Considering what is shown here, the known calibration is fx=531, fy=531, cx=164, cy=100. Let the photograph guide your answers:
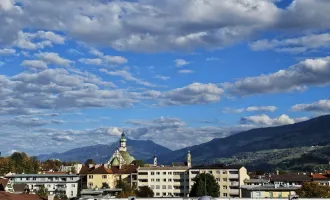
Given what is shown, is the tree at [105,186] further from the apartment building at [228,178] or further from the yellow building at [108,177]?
the apartment building at [228,178]

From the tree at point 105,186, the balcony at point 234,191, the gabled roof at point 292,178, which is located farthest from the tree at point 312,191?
the tree at point 105,186

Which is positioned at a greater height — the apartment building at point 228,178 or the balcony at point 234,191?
the apartment building at point 228,178

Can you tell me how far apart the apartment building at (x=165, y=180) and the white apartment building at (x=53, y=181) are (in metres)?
21.7

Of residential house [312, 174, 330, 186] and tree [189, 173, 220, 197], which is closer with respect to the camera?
tree [189, 173, 220, 197]

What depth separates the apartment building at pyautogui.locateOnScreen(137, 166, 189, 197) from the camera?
173750mm

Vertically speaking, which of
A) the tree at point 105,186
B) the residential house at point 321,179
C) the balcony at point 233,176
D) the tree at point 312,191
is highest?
the balcony at point 233,176

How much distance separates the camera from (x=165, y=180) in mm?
177375

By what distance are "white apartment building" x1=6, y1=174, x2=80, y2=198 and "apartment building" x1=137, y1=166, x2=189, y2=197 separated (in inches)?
853

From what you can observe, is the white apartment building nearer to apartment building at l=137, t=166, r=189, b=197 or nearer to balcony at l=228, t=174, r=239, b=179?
apartment building at l=137, t=166, r=189, b=197

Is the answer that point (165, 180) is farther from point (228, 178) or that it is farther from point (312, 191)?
point (312, 191)

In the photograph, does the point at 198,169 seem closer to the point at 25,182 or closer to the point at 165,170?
Result: the point at 165,170

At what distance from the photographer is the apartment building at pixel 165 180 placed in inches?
6841

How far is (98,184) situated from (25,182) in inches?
928

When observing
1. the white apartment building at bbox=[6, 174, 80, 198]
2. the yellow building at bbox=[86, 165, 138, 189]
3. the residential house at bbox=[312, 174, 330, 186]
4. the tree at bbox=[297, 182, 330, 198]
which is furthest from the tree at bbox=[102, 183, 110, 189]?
the residential house at bbox=[312, 174, 330, 186]
